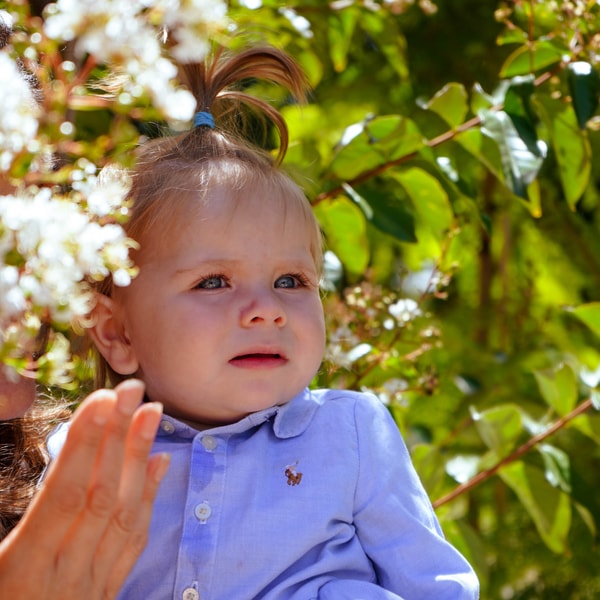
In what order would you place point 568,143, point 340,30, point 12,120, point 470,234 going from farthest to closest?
1. point 470,234
2. point 340,30
3. point 568,143
4. point 12,120

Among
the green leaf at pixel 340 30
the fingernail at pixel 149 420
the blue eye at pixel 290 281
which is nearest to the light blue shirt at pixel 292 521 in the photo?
the blue eye at pixel 290 281

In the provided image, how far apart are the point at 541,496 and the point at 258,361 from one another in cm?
72

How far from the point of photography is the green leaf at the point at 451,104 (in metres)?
1.52

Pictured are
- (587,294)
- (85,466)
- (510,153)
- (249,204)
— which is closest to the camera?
(85,466)

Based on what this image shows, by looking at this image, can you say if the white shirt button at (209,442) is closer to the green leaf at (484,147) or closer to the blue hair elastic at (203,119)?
the blue hair elastic at (203,119)

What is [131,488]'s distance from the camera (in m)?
0.72

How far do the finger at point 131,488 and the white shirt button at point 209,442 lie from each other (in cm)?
35

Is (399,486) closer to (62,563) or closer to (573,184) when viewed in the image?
(62,563)

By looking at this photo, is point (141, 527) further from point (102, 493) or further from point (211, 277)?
point (211, 277)

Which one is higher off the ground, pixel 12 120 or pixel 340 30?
pixel 12 120

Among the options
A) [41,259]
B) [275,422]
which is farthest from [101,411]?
[275,422]

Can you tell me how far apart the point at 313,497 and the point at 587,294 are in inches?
67.2

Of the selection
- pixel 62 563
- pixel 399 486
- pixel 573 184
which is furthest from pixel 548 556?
pixel 62 563

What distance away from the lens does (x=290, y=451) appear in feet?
3.78
